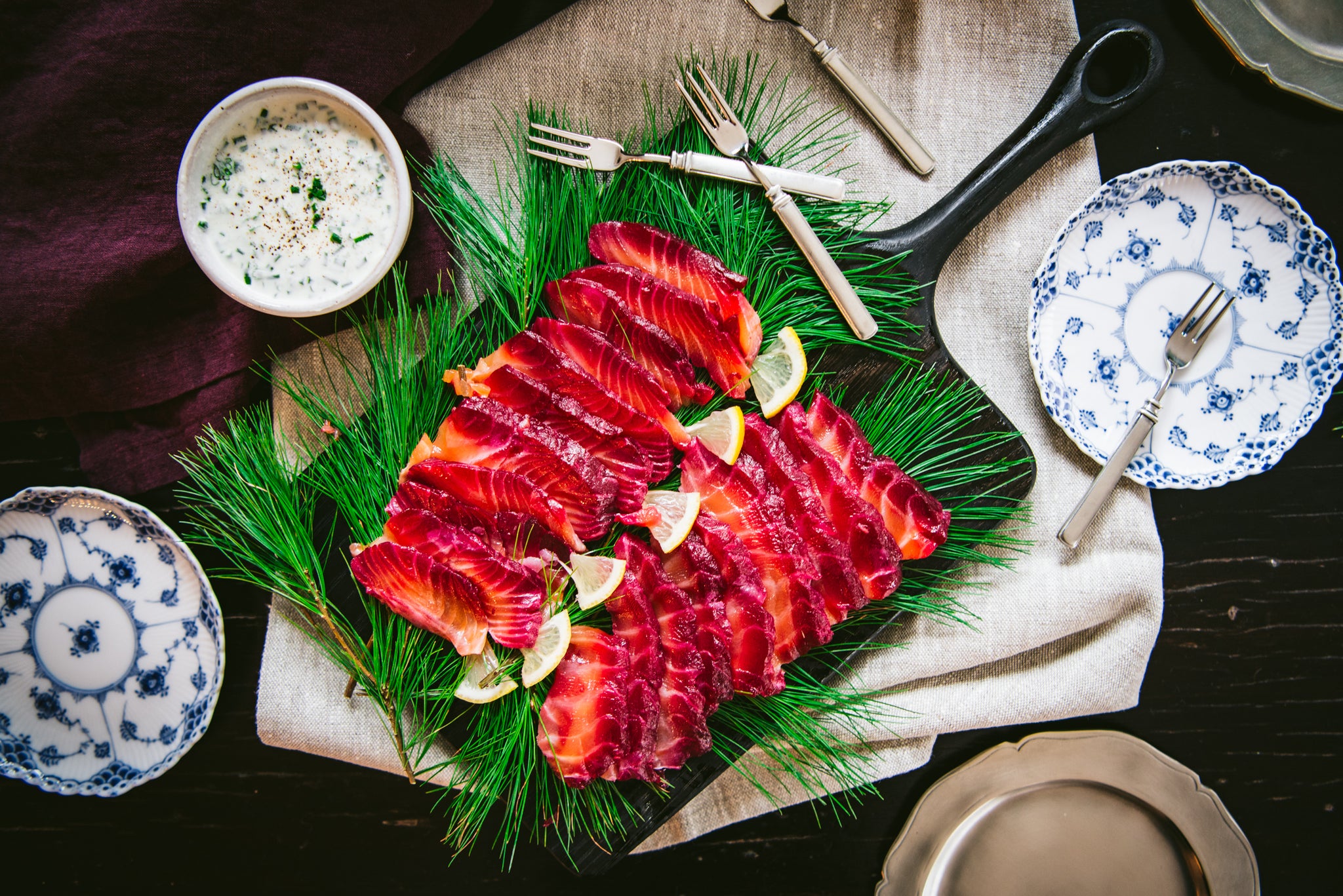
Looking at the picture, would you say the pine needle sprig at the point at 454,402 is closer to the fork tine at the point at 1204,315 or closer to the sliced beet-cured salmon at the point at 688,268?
the sliced beet-cured salmon at the point at 688,268

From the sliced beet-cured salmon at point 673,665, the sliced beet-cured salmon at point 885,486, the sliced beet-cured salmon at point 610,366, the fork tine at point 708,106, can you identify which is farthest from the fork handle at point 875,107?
the sliced beet-cured salmon at point 673,665

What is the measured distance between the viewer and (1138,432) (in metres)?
1.98

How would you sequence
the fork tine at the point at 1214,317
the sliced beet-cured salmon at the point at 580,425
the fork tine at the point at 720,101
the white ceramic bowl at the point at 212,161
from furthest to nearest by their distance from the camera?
the fork tine at the point at 1214,317, the fork tine at the point at 720,101, the sliced beet-cured salmon at the point at 580,425, the white ceramic bowl at the point at 212,161

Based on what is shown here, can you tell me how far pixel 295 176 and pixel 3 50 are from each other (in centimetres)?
73

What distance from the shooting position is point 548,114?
1.99m

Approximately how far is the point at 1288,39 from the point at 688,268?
1788mm

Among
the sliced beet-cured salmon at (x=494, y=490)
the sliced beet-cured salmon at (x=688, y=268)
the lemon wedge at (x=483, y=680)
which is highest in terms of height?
the sliced beet-cured salmon at (x=688, y=268)

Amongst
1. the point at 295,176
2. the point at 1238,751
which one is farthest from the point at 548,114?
the point at 1238,751

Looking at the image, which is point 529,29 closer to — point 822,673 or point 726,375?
point 726,375

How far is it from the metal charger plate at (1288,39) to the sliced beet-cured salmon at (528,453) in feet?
6.77

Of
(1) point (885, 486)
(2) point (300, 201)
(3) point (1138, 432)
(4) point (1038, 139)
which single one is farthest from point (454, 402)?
(3) point (1138, 432)

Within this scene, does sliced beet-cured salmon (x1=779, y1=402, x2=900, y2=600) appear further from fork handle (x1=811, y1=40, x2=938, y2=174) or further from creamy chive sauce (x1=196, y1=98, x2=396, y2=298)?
creamy chive sauce (x1=196, y1=98, x2=396, y2=298)

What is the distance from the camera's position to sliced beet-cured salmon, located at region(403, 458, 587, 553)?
170 cm

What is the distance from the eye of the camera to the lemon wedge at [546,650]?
5.46 ft
